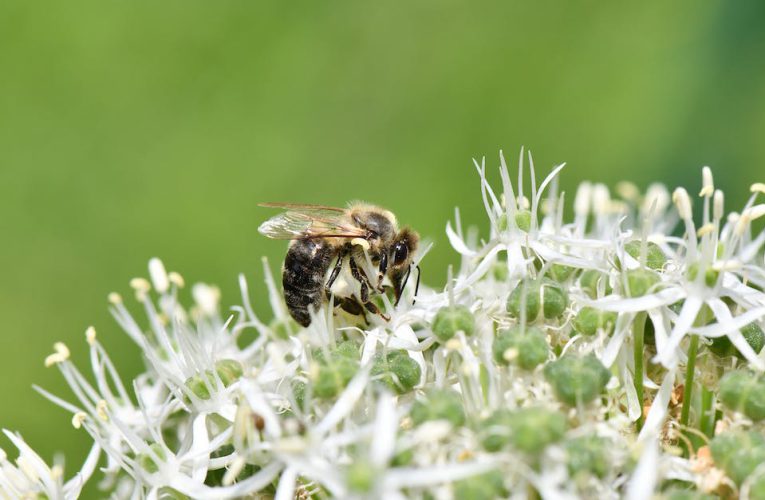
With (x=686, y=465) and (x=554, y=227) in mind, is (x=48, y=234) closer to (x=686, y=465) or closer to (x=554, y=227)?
(x=554, y=227)

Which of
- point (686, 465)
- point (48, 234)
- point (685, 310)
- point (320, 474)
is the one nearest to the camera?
point (320, 474)

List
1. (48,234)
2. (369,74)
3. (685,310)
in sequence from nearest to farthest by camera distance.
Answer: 1. (685,310)
2. (48,234)
3. (369,74)

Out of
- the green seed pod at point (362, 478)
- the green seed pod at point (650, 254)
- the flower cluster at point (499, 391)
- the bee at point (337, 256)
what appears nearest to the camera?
the green seed pod at point (362, 478)

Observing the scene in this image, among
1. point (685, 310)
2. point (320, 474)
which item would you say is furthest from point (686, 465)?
point (320, 474)

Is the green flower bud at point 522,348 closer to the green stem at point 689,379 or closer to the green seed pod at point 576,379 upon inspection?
the green seed pod at point 576,379

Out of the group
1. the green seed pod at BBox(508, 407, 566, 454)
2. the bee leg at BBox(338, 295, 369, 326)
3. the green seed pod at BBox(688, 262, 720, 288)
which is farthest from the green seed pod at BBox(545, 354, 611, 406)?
the bee leg at BBox(338, 295, 369, 326)

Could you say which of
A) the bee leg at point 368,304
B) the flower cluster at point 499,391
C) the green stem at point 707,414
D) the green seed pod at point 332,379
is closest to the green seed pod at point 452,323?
the flower cluster at point 499,391

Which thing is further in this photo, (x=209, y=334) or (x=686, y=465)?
(x=209, y=334)
